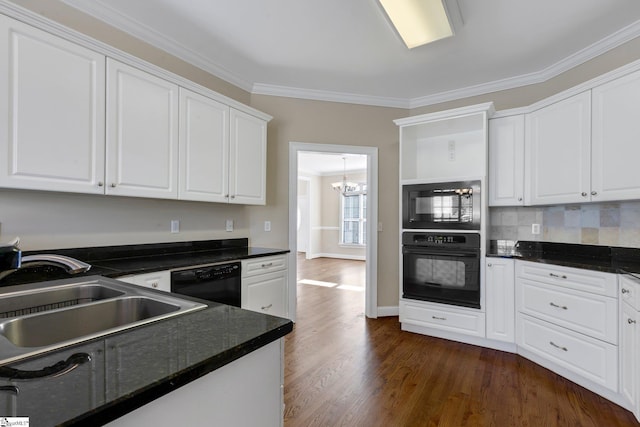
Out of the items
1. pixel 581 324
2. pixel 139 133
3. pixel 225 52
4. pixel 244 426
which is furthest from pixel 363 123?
pixel 244 426

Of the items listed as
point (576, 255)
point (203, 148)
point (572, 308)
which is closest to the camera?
point (572, 308)

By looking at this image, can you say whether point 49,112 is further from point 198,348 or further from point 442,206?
point 442,206

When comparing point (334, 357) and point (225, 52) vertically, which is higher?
point (225, 52)

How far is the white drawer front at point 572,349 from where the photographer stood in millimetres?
2080

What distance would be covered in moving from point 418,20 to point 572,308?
243cm

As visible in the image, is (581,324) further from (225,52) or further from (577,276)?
(225,52)

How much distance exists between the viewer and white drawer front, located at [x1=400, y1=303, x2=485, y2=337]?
2.98 metres

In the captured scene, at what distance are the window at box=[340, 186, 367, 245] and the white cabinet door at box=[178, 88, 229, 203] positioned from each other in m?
6.24

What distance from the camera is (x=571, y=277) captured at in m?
2.35

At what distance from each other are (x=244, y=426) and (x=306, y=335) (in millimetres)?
2571

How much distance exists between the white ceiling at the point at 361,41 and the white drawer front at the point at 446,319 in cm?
245

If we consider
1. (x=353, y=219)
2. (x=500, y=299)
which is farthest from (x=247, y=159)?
(x=353, y=219)

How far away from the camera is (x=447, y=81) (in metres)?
3.44

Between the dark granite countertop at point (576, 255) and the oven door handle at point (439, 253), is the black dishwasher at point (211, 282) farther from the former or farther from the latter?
the dark granite countertop at point (576, 255)
